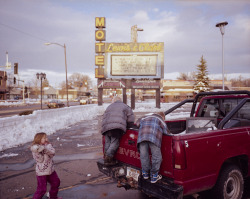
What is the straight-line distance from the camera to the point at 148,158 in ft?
12.2

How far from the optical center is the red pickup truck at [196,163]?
3354mm

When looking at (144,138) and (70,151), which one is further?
(70,151)

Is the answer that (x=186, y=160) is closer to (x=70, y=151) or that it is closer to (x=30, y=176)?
(x=30, y=176)

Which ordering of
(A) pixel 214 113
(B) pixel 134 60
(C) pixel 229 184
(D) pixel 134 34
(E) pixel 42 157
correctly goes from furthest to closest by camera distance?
(D) pixel 134 34, (B) pixel 134 60, (A) pixel 214 113, (E) pixel 42 157, (C) pixel 229 184

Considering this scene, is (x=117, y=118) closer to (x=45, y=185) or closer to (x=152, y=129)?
(x=152, y=129)

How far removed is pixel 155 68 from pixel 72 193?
32923 mm

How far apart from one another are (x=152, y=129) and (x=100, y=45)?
34276 mm

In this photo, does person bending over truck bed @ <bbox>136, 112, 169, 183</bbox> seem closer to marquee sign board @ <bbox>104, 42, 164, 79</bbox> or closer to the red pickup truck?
the red pickup truck

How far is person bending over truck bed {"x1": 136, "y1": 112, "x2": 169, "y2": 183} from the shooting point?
353 cm

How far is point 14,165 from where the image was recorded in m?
7.15

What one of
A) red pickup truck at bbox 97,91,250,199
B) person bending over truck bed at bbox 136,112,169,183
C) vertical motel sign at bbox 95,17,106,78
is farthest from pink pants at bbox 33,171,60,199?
vertical motel sign at bbox 95,17,106,78

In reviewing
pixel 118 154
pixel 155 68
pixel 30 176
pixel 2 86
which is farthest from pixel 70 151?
pixel 2 86

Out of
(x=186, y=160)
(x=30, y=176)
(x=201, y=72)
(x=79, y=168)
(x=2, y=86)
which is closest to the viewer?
(x=186, y=160)

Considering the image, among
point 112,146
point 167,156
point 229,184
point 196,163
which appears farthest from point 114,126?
point 229,184
